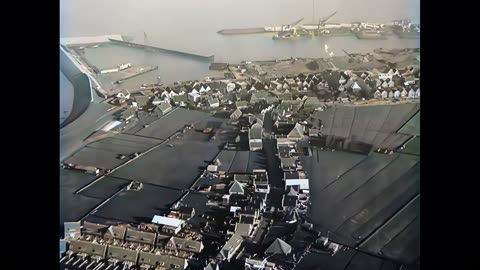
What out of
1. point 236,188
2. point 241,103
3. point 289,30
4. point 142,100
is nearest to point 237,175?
point 236,188

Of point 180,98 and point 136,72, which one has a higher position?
point 136,72

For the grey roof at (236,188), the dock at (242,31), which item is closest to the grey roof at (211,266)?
the grey roof at (236,188)

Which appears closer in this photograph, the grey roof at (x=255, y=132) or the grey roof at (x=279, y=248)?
the grey roof at (x=279, y=248)

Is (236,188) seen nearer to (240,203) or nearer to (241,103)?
(240,203)

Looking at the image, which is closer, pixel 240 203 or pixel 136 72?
pixel 240 203

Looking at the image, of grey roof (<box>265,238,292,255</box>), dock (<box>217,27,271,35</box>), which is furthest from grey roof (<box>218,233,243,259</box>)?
dock (<box>217,27,271,35</box>)

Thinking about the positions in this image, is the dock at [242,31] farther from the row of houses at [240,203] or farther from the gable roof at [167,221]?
the gable roof at [167,221]

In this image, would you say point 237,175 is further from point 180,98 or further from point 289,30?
point 289,30

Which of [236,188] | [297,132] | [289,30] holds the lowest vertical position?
[236,188]
